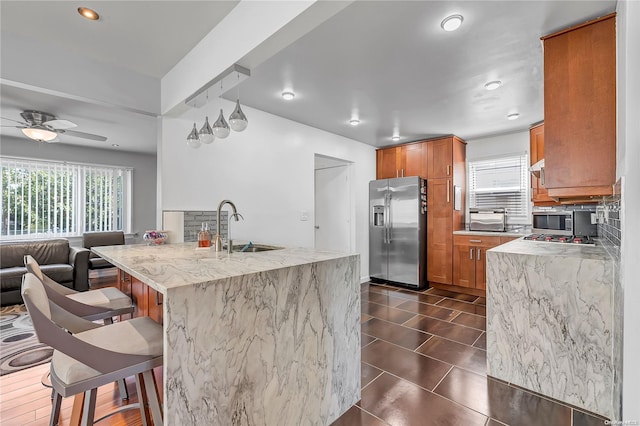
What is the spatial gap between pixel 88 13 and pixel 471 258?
4850 mm

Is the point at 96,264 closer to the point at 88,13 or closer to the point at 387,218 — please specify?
the point at 88,13

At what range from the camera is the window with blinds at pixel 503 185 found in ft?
14.3

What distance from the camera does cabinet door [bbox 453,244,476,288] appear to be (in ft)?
13.8

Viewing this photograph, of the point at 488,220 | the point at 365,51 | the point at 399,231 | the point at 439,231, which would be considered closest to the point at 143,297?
the point at 365,51

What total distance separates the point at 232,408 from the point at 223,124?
1801 millimetres

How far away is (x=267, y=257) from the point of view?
5.65 ft

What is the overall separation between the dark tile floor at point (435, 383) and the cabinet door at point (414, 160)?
7.75 feet

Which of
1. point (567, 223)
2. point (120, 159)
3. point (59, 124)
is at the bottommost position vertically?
point (567, 223)

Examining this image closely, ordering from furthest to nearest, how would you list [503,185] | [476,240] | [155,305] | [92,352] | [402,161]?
[402,161]
[503,185]
[476,240]
[155,305]
[92,352]

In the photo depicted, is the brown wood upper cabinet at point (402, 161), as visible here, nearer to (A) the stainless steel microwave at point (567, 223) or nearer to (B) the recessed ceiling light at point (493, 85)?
(A) the stainless steel microwave at point (567, 223)

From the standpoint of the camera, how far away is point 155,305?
5.47 feet

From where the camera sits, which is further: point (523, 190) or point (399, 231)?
point (399, 231)

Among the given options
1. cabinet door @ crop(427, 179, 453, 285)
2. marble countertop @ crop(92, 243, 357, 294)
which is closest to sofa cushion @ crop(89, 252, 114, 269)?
marble countertop @ crop(92, 243, 357, 294)

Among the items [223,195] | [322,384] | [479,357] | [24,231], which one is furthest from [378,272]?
[24,231]
